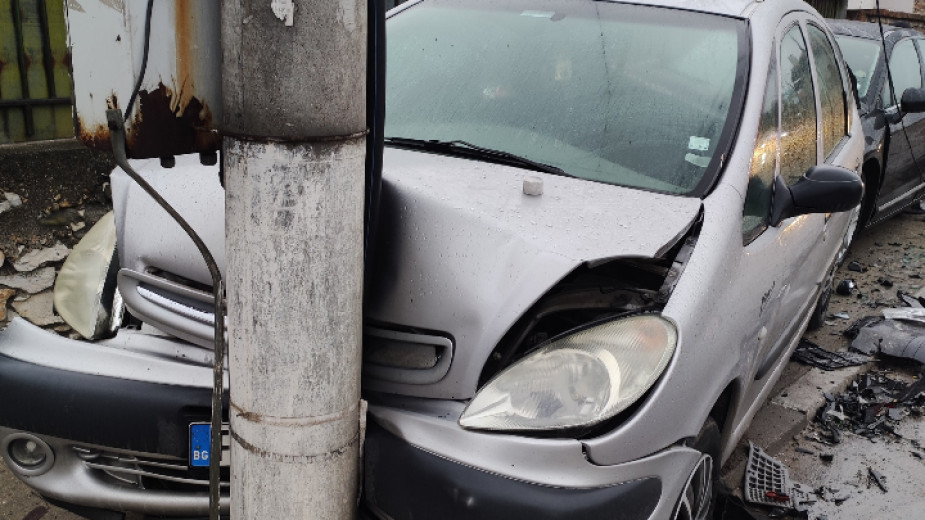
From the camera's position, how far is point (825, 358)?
4.41 meters

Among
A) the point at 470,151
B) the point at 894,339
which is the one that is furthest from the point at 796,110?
the point at 894,339

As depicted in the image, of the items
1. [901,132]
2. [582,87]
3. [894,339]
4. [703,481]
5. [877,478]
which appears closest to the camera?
[703,481]

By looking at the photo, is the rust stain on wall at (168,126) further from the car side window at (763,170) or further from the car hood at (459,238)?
the car side window at (763,170)

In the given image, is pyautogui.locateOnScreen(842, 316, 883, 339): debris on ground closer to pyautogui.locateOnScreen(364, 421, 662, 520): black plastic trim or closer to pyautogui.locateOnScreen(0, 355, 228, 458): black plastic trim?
pyautogui.locateOnScreen(364, 421, 662, 520): black plastic trim

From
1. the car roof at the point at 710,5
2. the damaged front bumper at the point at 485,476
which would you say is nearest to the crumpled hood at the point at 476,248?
the damaged front bumper at the point at 485,476

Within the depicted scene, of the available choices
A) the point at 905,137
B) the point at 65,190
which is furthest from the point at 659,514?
the point at 905,137

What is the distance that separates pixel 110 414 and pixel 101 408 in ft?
0.09

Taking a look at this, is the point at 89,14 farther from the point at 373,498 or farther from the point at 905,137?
the point at 905,137

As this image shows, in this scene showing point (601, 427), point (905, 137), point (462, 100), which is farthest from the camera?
point (905, 137)

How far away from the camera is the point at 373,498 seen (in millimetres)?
1947

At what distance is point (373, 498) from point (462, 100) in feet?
4.77

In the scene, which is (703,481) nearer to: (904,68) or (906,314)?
(906,314)

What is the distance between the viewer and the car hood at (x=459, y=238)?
195cm

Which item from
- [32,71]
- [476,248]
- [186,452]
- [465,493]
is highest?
[32,71]
